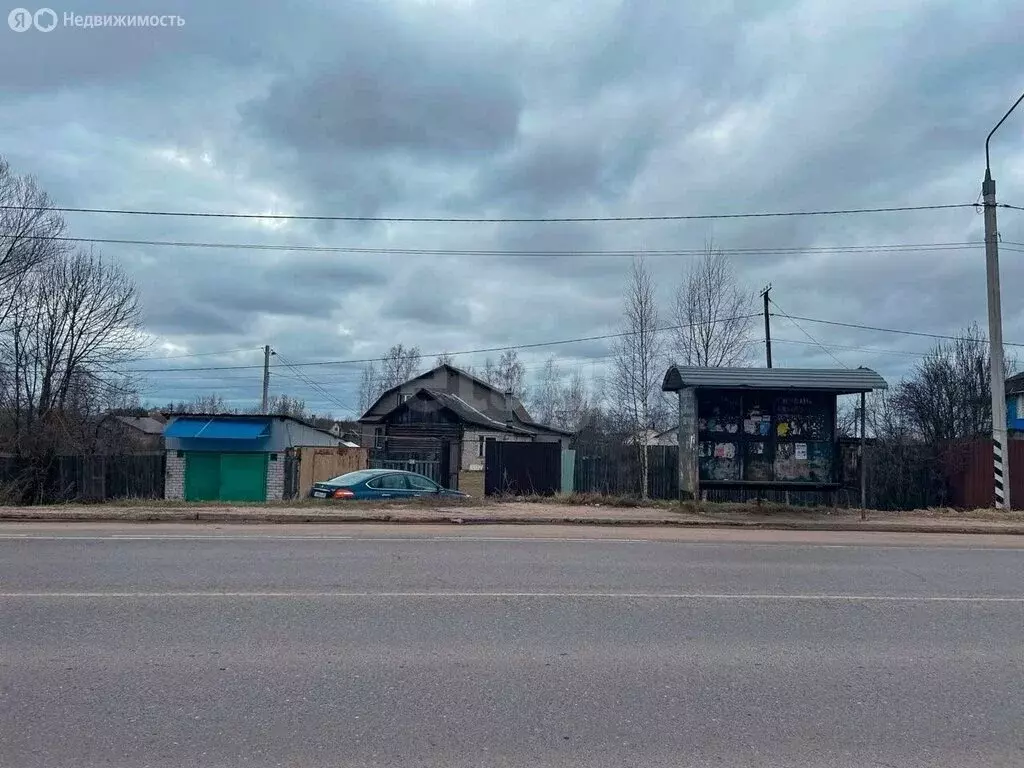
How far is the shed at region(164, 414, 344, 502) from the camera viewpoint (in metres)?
26.0

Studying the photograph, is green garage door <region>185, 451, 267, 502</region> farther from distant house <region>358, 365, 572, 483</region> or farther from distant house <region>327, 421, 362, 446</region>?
distant house <region>327, 421, 362, 446</region>

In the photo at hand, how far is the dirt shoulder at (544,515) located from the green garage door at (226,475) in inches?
329

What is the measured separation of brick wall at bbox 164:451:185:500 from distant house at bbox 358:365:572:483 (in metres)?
7.18

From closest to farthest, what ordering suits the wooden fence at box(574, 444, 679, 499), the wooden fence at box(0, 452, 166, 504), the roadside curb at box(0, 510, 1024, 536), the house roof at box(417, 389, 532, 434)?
the roadside curb at box(0, 510, 1024, 536) → the wooden fence at box(574, 444, 679, 499) → the wooden fence at box(0, 452, 166, 504) → the house roof at box(417, 389, 532, 434)

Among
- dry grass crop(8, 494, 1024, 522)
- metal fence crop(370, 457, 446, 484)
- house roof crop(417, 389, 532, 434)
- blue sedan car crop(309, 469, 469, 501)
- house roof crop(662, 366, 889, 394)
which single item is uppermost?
house roof crop(417, 389, 532, 434)

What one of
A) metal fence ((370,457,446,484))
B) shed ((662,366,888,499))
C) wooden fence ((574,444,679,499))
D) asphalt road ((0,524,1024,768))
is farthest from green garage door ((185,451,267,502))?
asphalt road ((0,524,1024,768))

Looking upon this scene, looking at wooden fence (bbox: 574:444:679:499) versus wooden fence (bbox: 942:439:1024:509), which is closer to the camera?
wooden fence (bbox: 942:439:1024:509)

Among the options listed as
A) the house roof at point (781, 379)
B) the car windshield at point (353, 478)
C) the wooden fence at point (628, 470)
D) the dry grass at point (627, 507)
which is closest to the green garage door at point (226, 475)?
the dry grass at point (627, 507)

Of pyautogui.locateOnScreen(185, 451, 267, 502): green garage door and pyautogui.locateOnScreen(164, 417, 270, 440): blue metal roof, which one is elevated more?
pyautogui.locateOnScreen(164, 417, 270, 440): blue metal roof

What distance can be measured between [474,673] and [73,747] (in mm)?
2420

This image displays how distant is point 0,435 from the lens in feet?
76.9

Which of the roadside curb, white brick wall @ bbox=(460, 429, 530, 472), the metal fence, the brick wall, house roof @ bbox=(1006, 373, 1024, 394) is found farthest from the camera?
white brick wall @ bbox=(460, 429, 530, 472)

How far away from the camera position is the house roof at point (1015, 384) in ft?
140

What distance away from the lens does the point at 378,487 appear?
59.1 ft
